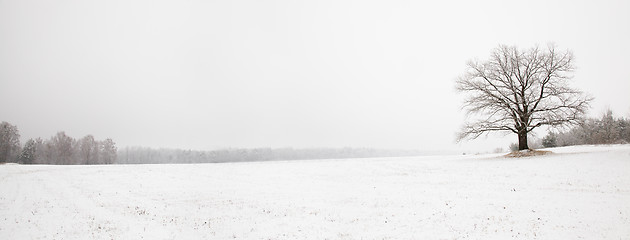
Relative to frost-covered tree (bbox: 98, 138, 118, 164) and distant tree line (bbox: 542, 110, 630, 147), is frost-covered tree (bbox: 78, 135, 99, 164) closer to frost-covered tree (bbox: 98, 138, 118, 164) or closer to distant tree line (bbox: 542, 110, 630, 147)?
frost-covered tree (bbox: 98, 138, 118, 164)

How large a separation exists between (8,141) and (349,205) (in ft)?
297

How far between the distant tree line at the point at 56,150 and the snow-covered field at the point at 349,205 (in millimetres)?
62417

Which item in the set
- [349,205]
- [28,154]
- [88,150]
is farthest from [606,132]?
[88,150]

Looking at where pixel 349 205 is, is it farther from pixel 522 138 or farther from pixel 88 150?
pixel 88 150

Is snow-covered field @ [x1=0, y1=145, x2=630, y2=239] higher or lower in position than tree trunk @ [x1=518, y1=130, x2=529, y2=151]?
lower

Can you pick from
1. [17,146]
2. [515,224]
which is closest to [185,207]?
[515,224]

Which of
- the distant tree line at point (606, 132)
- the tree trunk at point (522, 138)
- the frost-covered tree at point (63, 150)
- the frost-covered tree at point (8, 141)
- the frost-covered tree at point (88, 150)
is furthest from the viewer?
the frost-covered tree at point (88, 150)

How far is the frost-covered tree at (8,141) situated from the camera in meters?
64.9

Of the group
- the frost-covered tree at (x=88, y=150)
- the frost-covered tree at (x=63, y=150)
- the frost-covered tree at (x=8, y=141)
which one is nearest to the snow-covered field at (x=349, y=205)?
the frost-covered tree at (x=8, y=141)

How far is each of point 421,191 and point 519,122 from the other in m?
18.9

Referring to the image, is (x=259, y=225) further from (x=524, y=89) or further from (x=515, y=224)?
(x=524, y=89)

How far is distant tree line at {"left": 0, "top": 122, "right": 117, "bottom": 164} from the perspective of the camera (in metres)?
66.6

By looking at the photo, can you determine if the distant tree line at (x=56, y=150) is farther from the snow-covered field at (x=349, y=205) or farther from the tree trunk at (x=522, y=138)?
the tree trunk at (x=522, y=138)

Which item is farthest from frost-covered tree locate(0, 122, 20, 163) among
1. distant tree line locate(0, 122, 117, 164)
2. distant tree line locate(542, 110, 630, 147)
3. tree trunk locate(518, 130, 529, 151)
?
distant tree line locate(542, 110, 630, 147)
